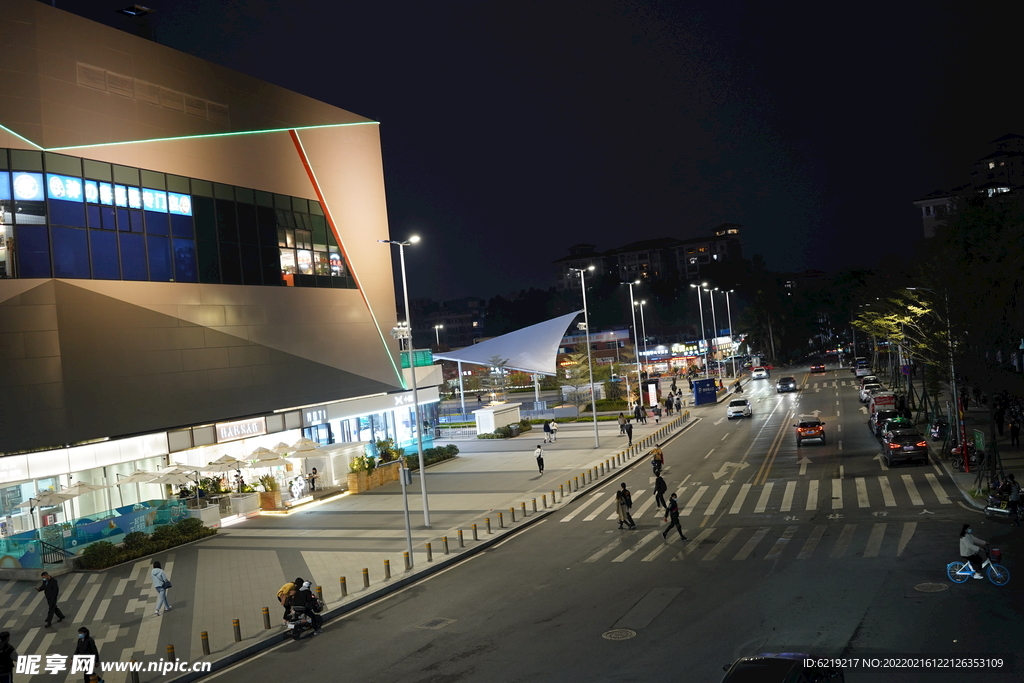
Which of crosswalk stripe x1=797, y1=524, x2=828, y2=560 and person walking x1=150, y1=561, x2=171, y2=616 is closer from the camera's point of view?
crosswalk stripe x1=797, y1=524, x2=828, y2=560

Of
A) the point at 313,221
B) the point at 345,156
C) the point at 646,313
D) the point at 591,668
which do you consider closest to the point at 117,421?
the point at 313,221

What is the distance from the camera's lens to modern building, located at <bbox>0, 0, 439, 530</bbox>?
27.5 meters

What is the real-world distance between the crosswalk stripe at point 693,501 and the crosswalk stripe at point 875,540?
6160 millimetres

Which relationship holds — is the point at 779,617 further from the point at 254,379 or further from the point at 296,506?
the point at 254,379

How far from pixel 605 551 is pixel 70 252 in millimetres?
22478

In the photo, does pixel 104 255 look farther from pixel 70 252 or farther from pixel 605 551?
pixel 605 551

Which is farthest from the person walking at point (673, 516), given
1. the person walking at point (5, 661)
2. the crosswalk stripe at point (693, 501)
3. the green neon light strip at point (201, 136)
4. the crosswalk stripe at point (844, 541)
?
the green neon light strip at point (201, 136)

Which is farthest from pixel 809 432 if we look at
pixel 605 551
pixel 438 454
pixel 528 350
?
pixel 528 350

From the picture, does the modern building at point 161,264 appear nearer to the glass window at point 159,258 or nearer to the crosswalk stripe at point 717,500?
the glass window at point 159,258

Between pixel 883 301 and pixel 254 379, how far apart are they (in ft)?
139

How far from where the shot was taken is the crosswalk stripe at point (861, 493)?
78.8ft

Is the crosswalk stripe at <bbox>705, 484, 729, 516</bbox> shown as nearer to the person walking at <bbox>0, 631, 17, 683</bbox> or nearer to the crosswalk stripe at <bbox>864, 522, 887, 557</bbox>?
the crosswalk stripe at <bbox>864, 522, 887, 557</bbox>

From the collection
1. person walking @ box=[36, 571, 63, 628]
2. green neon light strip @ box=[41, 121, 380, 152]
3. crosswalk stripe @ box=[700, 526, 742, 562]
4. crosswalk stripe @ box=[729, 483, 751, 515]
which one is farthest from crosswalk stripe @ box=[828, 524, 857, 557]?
green neon light strip @ box=[41, 121, 380, 152]

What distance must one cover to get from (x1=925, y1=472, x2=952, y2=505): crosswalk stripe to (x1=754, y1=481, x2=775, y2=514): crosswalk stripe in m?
5.15
